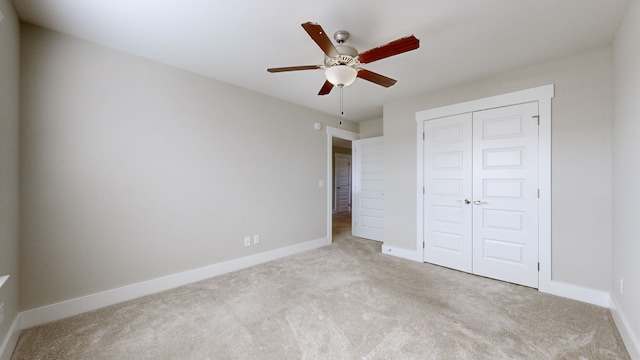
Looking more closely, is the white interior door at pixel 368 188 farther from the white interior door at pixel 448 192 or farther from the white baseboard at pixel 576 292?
the white baseboard at pixel 576 292

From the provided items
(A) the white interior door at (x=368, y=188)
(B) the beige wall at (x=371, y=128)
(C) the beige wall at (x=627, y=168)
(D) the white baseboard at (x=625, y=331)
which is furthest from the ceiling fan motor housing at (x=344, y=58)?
(B) the beige wall at (x=371, y=128)

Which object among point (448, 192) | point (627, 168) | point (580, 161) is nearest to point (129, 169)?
point (448, 192)

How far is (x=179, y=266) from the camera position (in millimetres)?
2809

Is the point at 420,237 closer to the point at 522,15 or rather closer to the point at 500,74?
the point at 500,74

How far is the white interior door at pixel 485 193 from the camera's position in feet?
8.97

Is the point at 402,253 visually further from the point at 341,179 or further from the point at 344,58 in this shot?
the point at 341,179

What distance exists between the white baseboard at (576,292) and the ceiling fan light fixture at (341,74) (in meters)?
2.95

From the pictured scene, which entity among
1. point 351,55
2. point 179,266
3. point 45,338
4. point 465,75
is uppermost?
point 465,75

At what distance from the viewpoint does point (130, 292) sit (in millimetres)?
2463

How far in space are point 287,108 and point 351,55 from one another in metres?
2.11

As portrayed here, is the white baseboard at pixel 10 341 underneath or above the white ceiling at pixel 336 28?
underneath

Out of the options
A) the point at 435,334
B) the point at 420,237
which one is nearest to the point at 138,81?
the point at 435,334

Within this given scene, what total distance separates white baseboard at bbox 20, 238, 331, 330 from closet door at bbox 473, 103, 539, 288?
2.80m

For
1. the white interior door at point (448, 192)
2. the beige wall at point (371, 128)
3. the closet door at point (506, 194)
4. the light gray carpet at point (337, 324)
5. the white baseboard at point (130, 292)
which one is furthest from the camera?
the beige wall at point (371, 128)
